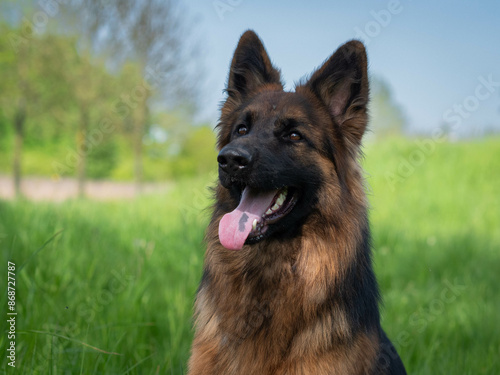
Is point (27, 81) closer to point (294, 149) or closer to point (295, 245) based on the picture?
point (294, 149)

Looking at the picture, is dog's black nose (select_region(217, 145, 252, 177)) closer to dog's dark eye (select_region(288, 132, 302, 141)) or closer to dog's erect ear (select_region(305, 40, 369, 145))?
dog's dark eye (select_region(288, 132, 302, 141))

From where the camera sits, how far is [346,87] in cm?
318

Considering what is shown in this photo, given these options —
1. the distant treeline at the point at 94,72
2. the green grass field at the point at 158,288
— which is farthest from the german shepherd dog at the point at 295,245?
the distant treeline at the point at 94,72

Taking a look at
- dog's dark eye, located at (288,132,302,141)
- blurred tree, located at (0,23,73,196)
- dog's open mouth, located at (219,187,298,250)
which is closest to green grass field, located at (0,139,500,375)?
dog's dark eye, located at (288,132,302,141)

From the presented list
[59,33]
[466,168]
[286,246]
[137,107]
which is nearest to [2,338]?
[286,246]

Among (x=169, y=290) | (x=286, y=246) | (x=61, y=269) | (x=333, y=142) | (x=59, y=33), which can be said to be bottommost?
(x=169, y=290)

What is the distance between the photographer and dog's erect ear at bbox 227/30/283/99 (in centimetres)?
342

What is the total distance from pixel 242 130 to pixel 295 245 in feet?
3.13

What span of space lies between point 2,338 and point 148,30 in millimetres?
17180

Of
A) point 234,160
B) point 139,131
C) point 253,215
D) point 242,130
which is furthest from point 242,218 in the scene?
point 139,131

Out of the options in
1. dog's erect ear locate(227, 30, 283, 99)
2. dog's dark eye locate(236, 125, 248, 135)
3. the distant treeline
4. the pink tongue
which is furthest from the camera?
the distant treeline

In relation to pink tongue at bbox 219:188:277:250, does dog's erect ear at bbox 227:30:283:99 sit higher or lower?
higher

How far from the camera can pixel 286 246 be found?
295 centimetres

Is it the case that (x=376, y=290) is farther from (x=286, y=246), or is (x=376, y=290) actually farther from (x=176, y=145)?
(x=176, y=145)
